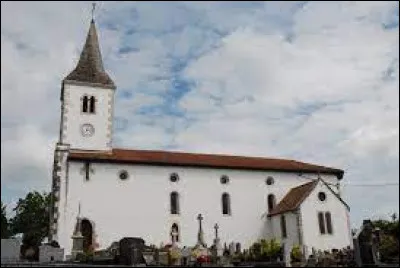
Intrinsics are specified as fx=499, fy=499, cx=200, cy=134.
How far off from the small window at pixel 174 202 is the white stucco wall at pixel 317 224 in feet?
26.5

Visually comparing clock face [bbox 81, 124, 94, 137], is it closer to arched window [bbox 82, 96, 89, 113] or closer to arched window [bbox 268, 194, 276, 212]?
arched window [bbox 82, 96, 89, 113]

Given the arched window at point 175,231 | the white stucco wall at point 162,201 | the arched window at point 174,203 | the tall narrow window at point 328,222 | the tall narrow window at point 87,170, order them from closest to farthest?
1. the white stucco wall at point 162,201
2. the tall narrow window at point 87,170
3. the arched window at point 175,231
4. the tall narrow window at point 328,222
5. the arched window at point 174,203

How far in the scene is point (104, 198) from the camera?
3103 cm

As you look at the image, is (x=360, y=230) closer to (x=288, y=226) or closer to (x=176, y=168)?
(x=288, y=226)

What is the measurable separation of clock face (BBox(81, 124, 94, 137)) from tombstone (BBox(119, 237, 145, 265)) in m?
13.8

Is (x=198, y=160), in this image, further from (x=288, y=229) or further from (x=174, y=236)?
(x=288, y=229)

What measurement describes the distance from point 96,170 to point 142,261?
1163 centimetres

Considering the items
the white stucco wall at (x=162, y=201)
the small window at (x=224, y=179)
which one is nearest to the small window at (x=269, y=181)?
the white stucco wall at (x=162, y=201)

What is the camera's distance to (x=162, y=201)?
1281 inches

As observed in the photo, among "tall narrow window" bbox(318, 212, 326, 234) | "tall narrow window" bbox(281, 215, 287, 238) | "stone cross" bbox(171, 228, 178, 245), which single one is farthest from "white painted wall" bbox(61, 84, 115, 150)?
Result: "tall narrow window" bbox(318, 212, 326, 234)

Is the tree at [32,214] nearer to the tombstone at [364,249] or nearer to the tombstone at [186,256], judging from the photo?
the tombstone at [186,256]

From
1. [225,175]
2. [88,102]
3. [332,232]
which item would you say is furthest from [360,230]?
[88,102]

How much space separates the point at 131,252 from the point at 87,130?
586 inches

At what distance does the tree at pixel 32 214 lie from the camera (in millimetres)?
48438
